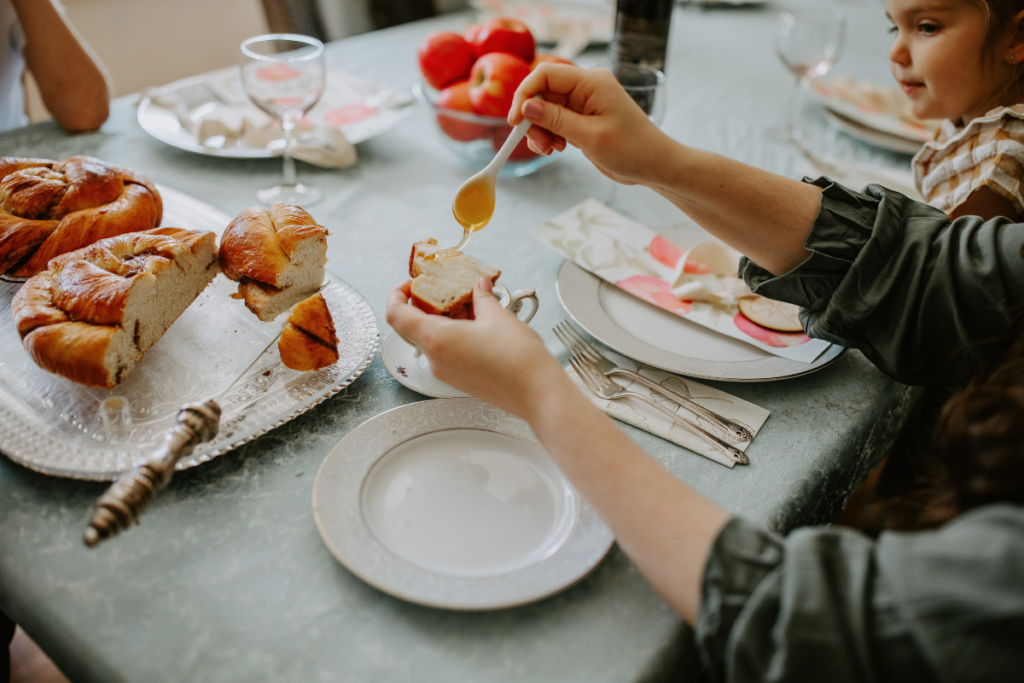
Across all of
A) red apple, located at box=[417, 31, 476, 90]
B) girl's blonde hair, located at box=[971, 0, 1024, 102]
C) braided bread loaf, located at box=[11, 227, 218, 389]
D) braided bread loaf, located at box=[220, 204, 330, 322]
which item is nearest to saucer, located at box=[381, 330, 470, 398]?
braided bread loaf, located at box=[220, 204, 330, 322]

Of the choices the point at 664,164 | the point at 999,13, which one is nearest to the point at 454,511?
the point at 664,164

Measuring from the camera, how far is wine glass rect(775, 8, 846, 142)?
4.60 feet

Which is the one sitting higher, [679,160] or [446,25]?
[679,160]

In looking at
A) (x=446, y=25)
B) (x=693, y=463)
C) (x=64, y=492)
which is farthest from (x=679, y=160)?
(x=446, y=25)

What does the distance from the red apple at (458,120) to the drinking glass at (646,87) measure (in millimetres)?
282

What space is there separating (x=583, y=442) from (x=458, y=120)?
2.77 ft

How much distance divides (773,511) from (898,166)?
1.13m

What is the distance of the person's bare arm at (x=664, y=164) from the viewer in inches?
33.0

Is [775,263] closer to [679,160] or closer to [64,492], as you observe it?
[679,160]

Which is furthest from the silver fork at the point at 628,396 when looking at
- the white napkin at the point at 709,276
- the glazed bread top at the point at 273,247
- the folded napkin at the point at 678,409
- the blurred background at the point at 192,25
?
the blurred background at the point at 192,25

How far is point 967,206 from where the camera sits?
3.30 ft

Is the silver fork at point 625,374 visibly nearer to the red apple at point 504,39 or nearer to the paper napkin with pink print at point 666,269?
the paper napkin with pink print at point 666,269

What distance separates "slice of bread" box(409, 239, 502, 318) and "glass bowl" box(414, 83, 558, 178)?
49 cm

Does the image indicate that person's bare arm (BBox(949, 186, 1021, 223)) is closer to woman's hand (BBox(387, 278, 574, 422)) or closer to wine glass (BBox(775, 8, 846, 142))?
wine glass (BBox(775, 8, 846, 142))
